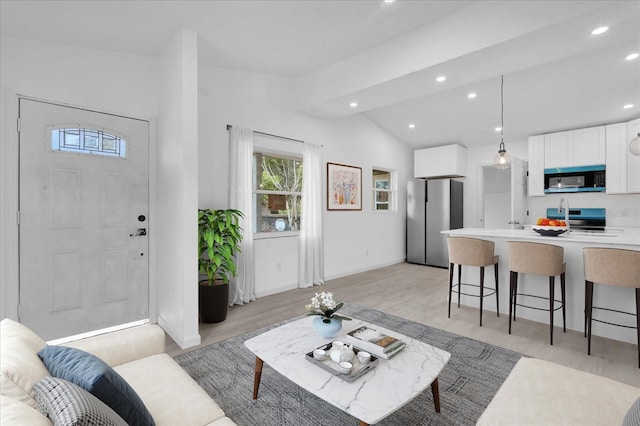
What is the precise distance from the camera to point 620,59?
11.6ft

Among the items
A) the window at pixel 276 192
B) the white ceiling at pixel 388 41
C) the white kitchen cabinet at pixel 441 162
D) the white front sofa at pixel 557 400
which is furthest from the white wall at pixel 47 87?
the white kitchen cabinet at pixel 441 162

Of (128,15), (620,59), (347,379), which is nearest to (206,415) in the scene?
(347,379)

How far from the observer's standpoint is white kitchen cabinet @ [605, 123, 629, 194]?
187 inches

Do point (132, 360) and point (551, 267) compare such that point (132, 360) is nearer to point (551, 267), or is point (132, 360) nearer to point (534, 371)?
point (534, 371)

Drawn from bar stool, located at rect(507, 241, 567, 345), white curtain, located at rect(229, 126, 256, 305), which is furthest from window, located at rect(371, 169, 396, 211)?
bar stool, located at rect(507, 241, 567, 345)

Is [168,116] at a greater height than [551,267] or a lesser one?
greater

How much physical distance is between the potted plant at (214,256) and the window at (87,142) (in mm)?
1025

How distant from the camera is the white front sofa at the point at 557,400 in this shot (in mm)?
1251

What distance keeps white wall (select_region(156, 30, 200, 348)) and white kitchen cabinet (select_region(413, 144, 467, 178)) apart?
529 centimetres

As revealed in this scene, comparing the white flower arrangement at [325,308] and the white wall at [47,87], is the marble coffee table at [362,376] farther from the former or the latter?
the white wall at [47,87]

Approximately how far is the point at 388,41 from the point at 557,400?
3.37m

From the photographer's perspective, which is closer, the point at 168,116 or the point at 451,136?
the point at 168,116

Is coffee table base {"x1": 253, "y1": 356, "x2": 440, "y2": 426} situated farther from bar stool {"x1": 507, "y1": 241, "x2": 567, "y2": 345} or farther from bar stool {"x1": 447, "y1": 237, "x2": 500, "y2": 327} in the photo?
bar stool {"x1": 447, "y1": 237, "x2": 500, "y2": 327}

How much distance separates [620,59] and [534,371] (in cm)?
397
